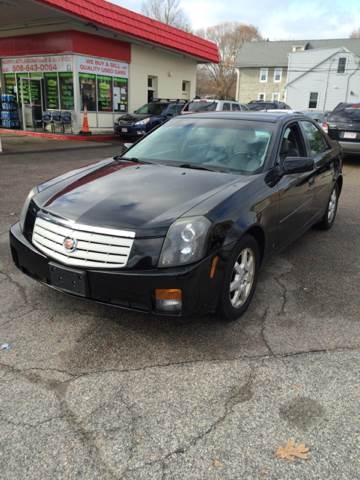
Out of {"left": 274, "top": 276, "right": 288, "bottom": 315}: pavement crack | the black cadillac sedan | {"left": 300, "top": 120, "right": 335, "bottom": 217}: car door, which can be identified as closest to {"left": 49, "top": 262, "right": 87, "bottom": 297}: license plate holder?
the black cadillac sedan

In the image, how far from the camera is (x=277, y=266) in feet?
15.3

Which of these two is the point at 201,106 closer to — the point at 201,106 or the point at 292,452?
the point at 201,106

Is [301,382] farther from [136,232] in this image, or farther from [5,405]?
[5,405]

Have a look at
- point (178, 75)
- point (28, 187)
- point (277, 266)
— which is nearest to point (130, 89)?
point (178, 75)

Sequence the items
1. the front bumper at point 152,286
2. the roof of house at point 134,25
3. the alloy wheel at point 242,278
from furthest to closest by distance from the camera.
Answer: the roof of house at point 134,25 < the alloy wheel at point 242,278 < the front bumper at point 152,286

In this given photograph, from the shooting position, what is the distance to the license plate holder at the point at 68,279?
288cm

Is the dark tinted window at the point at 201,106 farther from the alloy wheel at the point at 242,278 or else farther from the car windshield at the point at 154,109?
the alloy wheel at the point at 242,278

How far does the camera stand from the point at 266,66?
52375mm

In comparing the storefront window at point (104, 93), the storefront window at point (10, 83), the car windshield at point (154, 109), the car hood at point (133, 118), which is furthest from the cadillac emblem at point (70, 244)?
the storefront window at point (10, 83)

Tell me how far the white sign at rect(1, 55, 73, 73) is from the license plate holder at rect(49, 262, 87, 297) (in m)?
15.8

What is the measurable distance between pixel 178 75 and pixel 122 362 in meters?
22.3

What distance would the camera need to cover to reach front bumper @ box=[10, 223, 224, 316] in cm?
274

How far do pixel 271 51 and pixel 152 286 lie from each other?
188 ft

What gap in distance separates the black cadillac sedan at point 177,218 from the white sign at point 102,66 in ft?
46.5
